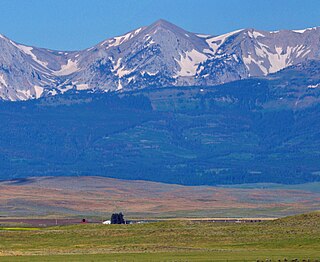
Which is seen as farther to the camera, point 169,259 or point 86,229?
point 86,229

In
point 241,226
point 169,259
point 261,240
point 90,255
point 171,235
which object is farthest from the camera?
point 241,226

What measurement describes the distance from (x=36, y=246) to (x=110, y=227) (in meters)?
22.1

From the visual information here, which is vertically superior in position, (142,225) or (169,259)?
(142,225)

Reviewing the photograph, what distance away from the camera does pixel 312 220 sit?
138875 millimetres

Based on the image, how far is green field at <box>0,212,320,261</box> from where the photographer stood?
105938 millimetres

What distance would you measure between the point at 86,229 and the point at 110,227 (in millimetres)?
3703

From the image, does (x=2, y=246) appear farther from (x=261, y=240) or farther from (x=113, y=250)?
(x=261, y=240)

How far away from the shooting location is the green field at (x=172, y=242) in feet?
348

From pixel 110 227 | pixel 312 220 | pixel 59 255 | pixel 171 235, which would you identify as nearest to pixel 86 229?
pixel 110 227

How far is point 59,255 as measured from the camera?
360 ft

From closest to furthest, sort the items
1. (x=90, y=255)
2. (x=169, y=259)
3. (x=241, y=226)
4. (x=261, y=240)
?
(x=169, y=259) < (x=90, y=255) < (x=261, y=240) < (x=241, y=226)

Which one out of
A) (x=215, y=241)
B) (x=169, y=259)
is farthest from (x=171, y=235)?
(x=169, y=259)

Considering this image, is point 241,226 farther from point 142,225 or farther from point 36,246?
point 36,246

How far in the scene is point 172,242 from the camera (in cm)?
12525
